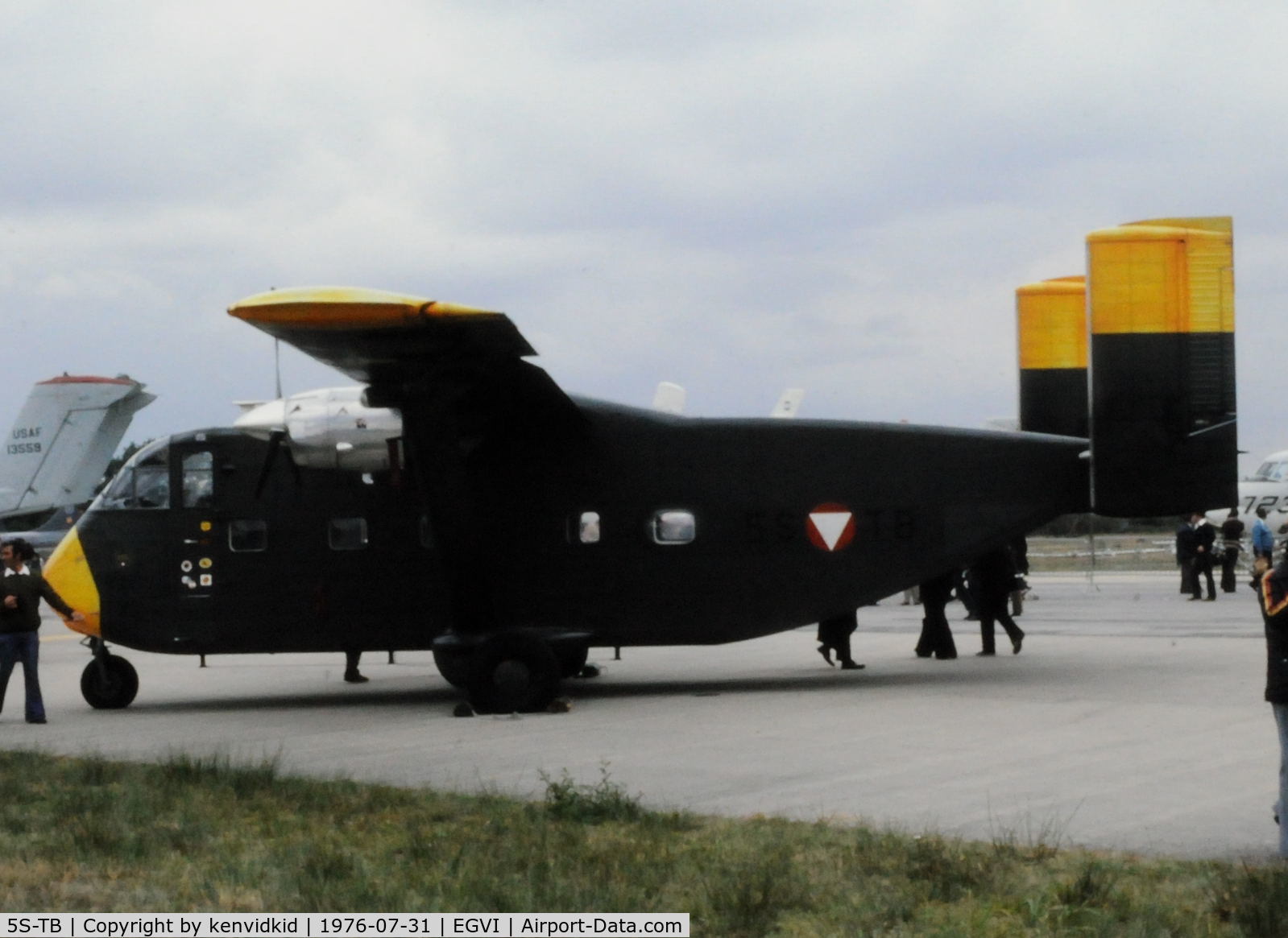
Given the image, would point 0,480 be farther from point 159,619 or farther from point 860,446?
point 860,446

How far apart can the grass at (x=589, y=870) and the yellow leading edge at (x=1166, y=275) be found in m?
8.13

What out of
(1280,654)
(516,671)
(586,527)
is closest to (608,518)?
(586,527)

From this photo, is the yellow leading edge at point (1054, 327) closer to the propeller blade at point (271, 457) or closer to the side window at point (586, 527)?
the side window at point (586, 527)

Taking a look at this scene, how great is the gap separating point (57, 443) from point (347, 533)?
4035 centimetres

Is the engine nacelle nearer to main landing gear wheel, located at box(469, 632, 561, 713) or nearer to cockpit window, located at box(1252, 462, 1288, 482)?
main landing gear wheel, located at box(469, 632, 561, 713)

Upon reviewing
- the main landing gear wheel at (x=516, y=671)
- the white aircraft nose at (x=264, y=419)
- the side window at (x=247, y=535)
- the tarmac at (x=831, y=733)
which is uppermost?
the white aircraft nose at (x=264, y=419)

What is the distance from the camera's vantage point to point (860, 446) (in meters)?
16.7

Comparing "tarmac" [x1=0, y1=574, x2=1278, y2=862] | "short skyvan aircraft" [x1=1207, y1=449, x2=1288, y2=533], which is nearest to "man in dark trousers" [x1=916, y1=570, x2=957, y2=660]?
"tarmac" [x1=0, y1=574, x2=1278, y2=862]

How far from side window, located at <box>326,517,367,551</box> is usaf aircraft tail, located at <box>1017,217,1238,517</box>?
756 cm

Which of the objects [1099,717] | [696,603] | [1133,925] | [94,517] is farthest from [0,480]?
[1133,925]

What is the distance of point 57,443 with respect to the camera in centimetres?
5322

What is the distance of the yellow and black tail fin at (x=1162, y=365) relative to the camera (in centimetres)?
1544

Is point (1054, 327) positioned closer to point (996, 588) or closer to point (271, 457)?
point (996, 588)

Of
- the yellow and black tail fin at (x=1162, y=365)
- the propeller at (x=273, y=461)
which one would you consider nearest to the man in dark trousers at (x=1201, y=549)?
the yellow and black tail fin at (x=1162, y=365)
